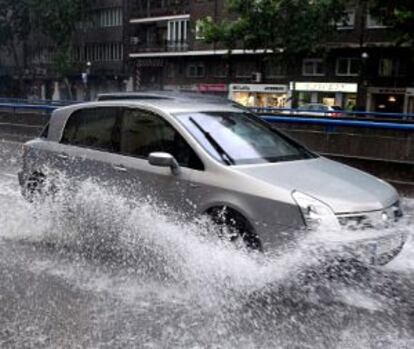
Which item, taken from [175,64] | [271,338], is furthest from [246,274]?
[175,64]

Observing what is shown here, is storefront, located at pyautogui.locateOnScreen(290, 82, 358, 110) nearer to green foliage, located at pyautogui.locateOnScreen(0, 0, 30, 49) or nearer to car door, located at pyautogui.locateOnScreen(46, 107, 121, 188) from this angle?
green foliage, located at pyautogui.locateOnScreen(0, 0, 30, 49)

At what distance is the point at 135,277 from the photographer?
239 inches

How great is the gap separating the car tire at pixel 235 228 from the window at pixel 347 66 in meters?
40.3

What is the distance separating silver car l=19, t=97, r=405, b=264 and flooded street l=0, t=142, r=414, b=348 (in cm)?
22

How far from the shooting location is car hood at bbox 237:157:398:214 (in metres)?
5.43

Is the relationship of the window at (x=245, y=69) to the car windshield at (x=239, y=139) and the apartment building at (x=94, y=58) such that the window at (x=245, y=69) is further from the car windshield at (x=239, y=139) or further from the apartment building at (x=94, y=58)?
the car windshield at (x=239, y=139)

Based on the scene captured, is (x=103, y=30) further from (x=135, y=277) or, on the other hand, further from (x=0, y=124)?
(x=135, y=277)

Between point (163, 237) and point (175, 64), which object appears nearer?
point (163, 237)

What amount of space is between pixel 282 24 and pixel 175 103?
3080cm

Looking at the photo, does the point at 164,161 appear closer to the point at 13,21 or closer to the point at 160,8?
the point at 160,8

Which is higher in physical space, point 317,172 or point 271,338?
point 317,172

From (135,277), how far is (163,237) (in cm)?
45

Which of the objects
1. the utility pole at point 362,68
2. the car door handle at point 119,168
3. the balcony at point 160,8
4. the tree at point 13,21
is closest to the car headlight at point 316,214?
the car door handle at point 119,168

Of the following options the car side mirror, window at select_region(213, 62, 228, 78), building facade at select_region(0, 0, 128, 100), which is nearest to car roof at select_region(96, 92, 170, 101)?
the car side mirror
